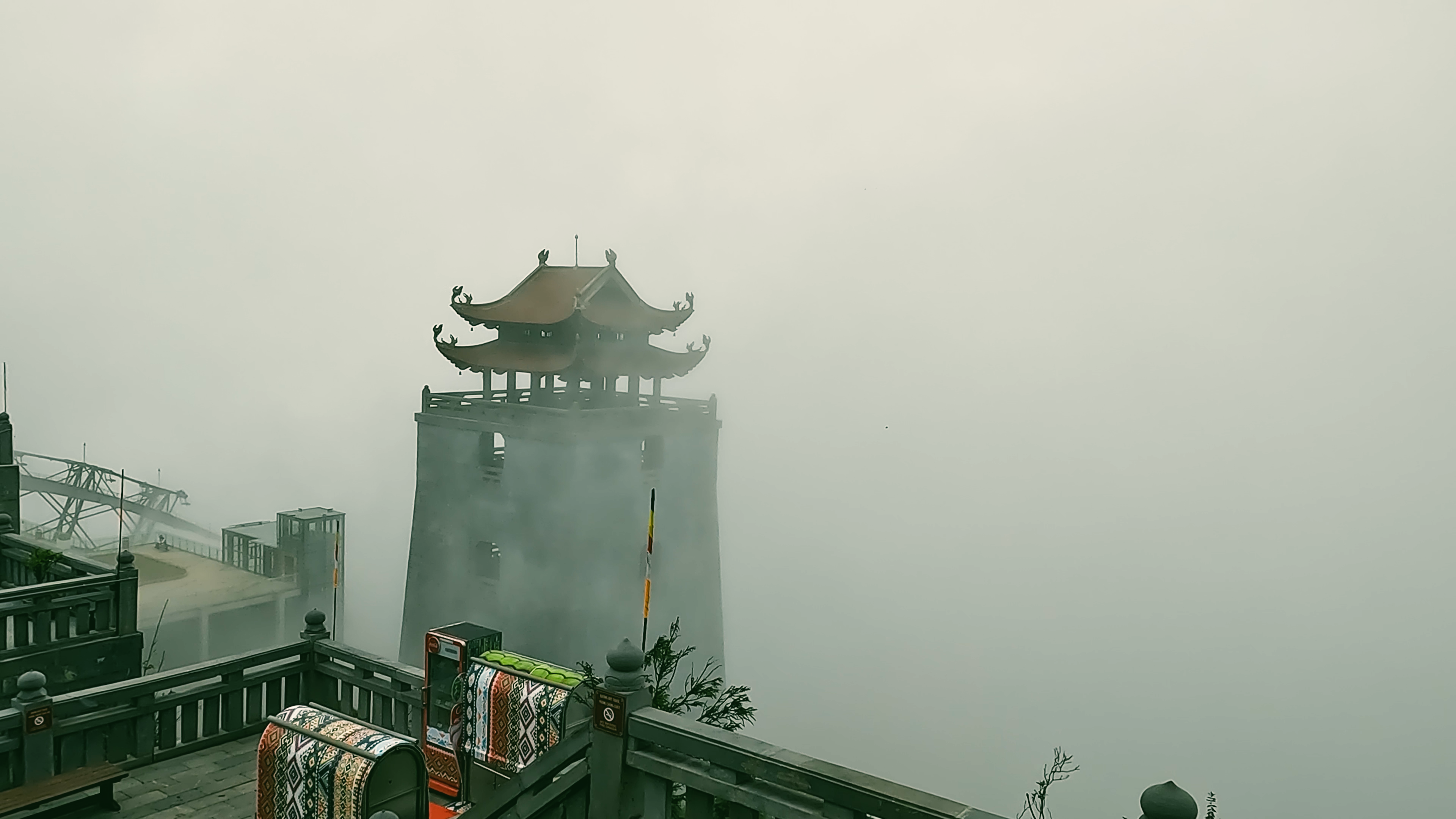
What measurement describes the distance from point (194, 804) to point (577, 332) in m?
12.4

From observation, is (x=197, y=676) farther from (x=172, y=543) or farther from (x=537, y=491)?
(x=172, y=543)

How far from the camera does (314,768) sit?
15.4ft

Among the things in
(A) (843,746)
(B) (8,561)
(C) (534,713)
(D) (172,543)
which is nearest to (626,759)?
(C) (534,713)

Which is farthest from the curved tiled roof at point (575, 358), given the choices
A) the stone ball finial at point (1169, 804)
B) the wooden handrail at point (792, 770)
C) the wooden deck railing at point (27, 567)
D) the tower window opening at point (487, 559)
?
the stone ball finial at point (1169, 804)

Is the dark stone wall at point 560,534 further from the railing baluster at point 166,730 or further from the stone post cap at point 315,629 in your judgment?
the railing baluster at point 166,730

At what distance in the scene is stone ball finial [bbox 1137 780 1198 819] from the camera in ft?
10.3

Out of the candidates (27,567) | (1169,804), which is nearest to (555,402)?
(27,567)

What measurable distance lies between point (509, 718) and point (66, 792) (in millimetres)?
2752

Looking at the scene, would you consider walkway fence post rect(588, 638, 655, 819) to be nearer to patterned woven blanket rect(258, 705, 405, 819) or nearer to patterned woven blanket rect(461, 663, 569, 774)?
patterned woven blanket rect(461, 663, 569, 774)

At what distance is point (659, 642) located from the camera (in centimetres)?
729

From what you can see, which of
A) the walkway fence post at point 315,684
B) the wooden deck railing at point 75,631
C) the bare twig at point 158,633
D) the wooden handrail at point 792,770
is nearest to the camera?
the wooden handrail at point 792,770

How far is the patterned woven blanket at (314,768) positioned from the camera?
14.9 feet

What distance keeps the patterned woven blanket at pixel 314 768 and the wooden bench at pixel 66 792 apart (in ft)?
5.42

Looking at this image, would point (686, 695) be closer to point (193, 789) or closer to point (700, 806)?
point (700, 806)
